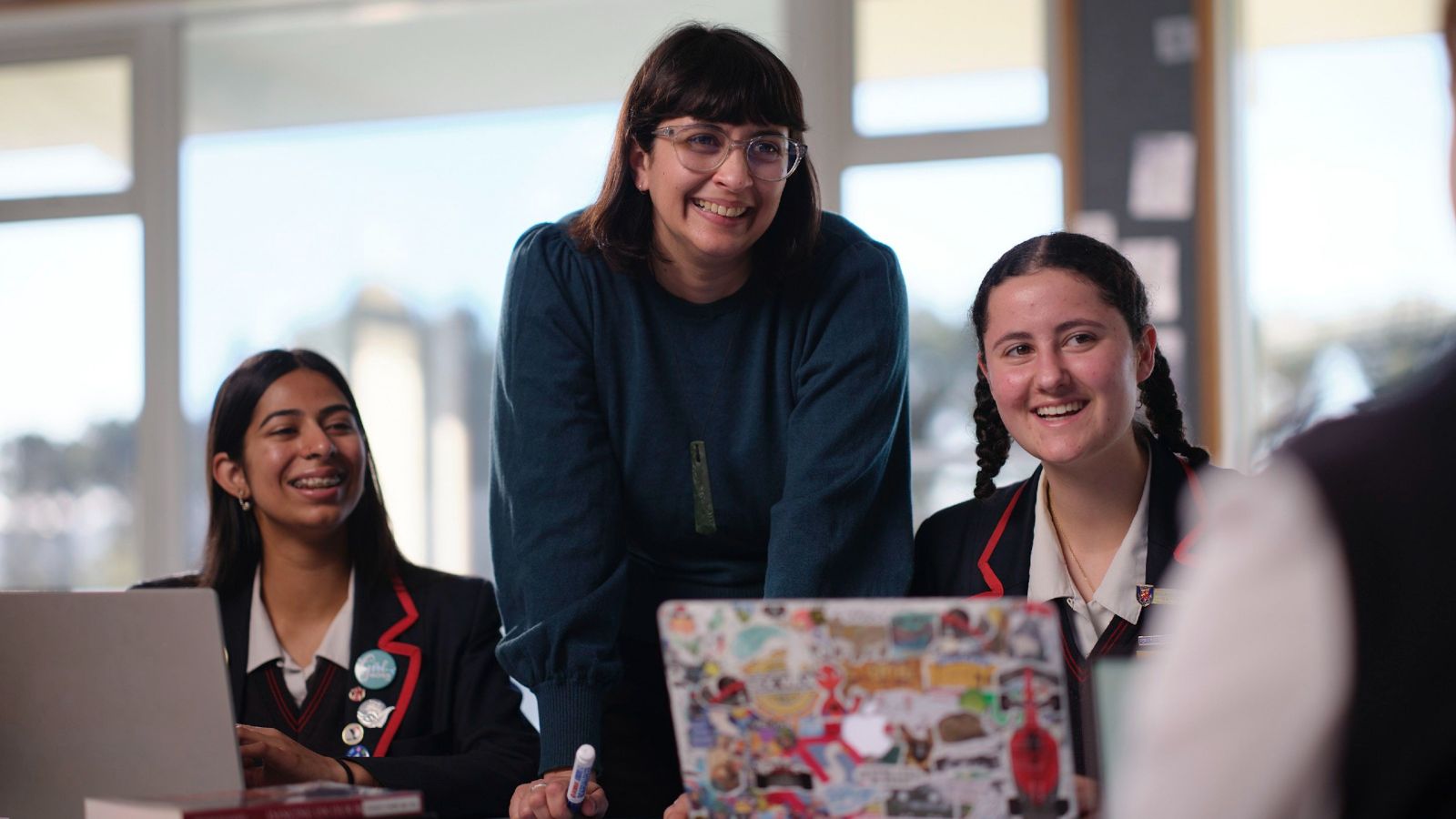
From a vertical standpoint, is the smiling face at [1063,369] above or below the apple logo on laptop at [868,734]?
above

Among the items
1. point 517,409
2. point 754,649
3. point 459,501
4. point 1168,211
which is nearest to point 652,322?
point 517,409

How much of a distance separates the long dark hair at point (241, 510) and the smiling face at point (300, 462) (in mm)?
13

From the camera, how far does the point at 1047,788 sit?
1023 mm

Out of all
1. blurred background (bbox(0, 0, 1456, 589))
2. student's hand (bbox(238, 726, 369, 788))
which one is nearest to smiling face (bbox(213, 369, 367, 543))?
student's hand (bbox(238, 726, 369, 788))

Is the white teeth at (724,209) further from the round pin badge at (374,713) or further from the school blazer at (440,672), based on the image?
the round pin badge at (374,713)

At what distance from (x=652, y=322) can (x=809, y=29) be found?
2.36 m

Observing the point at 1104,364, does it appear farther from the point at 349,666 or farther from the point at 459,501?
the point at 459,501

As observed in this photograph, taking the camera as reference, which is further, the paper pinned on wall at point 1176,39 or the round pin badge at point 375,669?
the paper pinned on wall at point 1176,39

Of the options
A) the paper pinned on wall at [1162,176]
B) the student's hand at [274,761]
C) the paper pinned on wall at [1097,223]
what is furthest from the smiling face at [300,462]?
the paper pinned on wall at [1162,176]

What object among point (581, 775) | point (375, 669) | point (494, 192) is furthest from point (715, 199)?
point (494, 192)

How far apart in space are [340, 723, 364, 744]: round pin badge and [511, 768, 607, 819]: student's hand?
0.46 metres

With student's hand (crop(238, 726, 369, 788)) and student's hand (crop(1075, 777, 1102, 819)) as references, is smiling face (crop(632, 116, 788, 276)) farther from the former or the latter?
student's hand (crop(1075, 777, 1102, 819))

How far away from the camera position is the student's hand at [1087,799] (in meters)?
1.07

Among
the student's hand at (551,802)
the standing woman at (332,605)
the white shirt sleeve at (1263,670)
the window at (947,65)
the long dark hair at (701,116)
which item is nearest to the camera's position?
the white shirt sleeve at (1263,670)
